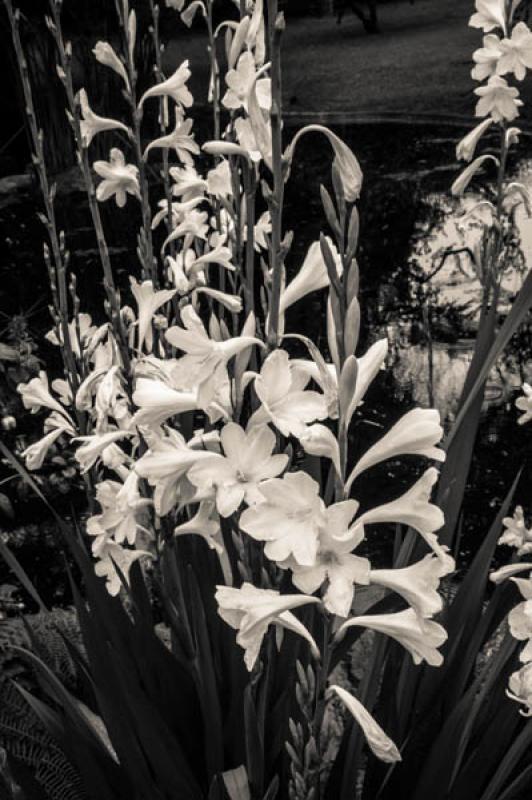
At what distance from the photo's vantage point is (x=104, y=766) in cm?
176

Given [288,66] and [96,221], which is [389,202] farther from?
[288,66]

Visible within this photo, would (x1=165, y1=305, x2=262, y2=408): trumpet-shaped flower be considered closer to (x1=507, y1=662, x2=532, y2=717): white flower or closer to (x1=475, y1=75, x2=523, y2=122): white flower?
(x1=507, y1=662, x2=532, y2=717): white flower

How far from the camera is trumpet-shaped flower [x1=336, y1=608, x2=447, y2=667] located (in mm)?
1088

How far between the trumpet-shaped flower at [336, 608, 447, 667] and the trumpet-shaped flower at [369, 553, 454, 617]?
0.02 metres

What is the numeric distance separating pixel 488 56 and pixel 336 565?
2.07m

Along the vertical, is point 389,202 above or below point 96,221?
below

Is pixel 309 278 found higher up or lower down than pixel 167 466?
higher up

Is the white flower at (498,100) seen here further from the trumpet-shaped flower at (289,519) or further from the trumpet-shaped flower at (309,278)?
the trumpet-shaped flower at (289,519)

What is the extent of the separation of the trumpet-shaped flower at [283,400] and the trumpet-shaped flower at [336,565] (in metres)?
0.12

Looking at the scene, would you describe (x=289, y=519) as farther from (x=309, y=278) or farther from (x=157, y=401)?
(x=309, y=278)

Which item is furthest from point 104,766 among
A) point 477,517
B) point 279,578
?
point 477,517

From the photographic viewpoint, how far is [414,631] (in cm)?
110

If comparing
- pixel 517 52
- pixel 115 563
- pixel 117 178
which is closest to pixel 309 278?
pixel 115 563

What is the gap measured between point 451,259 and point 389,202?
163 cm
